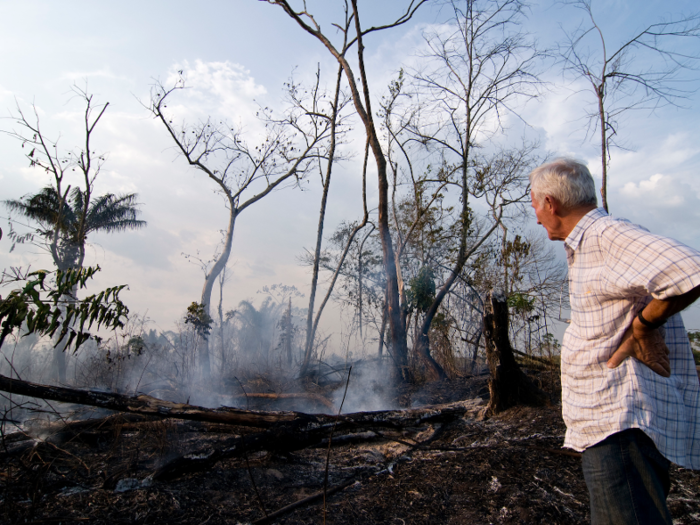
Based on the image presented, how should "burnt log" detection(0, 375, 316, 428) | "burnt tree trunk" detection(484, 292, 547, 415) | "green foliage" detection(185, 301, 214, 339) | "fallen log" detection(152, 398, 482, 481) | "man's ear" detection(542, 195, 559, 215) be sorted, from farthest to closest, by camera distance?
"green foliage" detection(185, 301, 214, 339) < "burnt tree trunk" detection(484, 292, 547, 415) < "burnt log" detection(0, 375, 316, 428) < "fallen log" detection(152, 398, 482, 481) < "man's ear" detection(542, 195, 559, 215)

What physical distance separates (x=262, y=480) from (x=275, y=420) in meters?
0.54

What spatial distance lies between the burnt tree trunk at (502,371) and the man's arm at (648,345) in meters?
3.16

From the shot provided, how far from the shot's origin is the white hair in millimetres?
1538

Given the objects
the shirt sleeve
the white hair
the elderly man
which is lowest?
the elderly man

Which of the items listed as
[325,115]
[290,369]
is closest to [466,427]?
[290,369]

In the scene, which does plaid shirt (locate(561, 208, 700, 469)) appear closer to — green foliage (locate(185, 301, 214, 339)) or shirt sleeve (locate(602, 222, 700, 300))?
shirt sleeve (locate(602, 222, 700, 300))

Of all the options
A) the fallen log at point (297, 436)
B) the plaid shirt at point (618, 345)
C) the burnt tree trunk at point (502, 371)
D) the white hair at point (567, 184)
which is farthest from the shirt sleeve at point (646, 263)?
the burnt tree trunk at point (502, 371)

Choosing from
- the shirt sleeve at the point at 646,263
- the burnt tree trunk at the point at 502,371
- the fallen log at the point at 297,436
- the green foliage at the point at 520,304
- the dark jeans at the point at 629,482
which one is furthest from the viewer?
the green foliage at the point at 520,304

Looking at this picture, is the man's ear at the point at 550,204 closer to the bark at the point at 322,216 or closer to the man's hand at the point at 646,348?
the man's hand at the point at 646,348

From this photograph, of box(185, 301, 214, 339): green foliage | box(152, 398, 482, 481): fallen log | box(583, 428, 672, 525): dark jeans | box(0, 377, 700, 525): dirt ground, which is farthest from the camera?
box(185, 301, 214, 339): green foliage

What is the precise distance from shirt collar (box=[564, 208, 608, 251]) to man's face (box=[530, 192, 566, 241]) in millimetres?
99

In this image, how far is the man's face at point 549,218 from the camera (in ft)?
5.27

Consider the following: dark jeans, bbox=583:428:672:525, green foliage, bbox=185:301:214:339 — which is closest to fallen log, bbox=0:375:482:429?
dark jeans, bbox=583:428:672:525

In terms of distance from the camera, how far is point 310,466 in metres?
3.59
